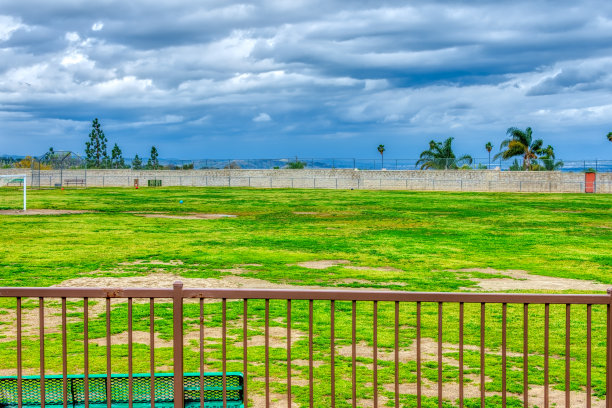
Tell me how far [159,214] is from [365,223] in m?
10.6

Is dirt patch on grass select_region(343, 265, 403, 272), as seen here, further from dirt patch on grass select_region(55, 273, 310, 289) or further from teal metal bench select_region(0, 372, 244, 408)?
teal metal bench select_region(0, 372, 244, 408)

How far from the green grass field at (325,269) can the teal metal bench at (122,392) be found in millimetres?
1452

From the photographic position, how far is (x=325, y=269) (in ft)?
54.1

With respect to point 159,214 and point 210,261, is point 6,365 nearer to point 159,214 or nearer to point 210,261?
point 210,261

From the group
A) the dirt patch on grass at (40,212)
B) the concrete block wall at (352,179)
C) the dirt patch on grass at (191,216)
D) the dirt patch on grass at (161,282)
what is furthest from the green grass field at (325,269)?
the concrete block wall at (352,179)

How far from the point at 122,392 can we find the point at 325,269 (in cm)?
1034

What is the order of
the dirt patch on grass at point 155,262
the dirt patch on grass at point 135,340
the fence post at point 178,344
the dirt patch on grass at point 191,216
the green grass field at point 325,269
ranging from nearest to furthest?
the fence post at point 178,344 < the green grass field at point 325,269 < the dirt patch on grass at point 135,340 < the dirt patch on grass at point 155,262 < the dirt patch on grass at point 191,216

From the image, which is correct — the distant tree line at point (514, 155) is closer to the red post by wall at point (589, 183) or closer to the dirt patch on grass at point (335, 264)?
the red post by wall at point (589, 183)

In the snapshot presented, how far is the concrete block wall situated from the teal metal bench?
68908 mm

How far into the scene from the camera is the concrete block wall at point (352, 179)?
71562 millimetres

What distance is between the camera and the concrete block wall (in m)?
71.6

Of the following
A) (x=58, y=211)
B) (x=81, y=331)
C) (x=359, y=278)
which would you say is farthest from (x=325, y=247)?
(x=58, y=211)

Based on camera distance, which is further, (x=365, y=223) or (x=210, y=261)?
(x=365, y=223)

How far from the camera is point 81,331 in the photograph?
1038 cm
